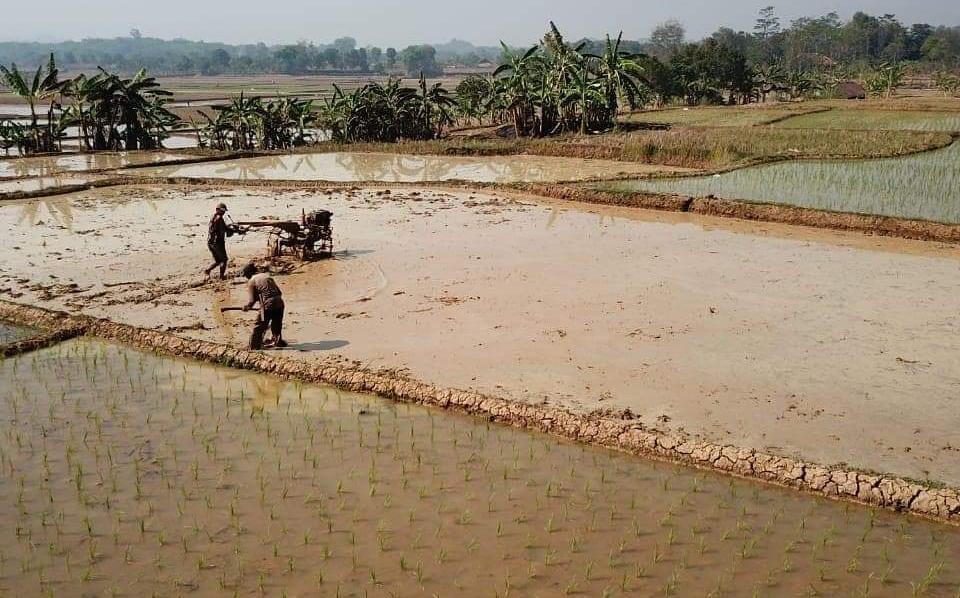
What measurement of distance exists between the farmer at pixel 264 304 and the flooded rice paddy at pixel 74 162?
1387cm

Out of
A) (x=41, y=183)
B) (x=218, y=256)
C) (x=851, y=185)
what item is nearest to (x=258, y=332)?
(x=218, y=256)

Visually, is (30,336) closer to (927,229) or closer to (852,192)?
(927,229)

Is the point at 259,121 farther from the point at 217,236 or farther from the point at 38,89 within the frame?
the point at 217,236

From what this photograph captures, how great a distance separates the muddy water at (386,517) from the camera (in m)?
3.93

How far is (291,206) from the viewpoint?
1372 cm

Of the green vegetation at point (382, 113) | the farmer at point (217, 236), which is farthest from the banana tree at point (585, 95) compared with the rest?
the farmer at point (217, 236)

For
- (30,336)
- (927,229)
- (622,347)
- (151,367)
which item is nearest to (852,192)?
→ (927,229)

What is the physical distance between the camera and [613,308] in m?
8.02

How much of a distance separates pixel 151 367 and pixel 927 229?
34.4 feet

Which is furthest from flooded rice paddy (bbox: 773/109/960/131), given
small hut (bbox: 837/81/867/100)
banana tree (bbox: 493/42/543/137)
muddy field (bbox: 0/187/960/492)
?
muddy field (bbox: 0/187/960/492)

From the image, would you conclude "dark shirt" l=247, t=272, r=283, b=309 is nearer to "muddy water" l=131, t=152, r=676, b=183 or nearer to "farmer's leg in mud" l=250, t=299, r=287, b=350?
"farmer's leg in mud" l=250, t=299, r=287, b=350

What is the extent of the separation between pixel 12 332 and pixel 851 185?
13.8 m

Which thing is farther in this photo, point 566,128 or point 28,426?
point 566,128

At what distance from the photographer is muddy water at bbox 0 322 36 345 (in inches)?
295
